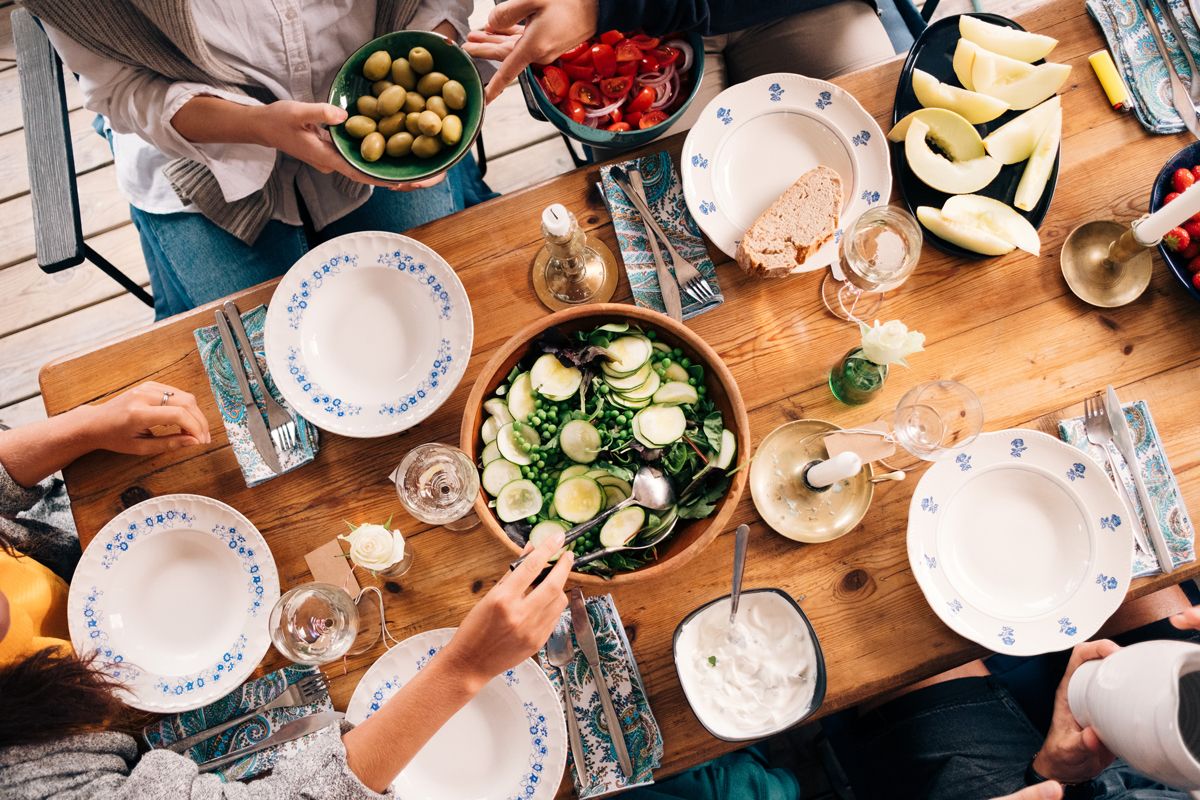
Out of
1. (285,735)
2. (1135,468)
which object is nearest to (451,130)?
(285,735)

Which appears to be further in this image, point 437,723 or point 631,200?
point 631,200

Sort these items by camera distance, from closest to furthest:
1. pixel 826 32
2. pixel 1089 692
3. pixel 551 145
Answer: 1. pixel 1089 692
2. pixel 826 32
3. pixel 551 145

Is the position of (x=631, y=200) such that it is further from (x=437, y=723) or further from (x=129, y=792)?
(x=129, y=792)

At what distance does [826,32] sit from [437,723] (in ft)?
5.53

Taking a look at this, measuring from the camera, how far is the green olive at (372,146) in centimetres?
131

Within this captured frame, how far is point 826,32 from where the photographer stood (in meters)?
1.73

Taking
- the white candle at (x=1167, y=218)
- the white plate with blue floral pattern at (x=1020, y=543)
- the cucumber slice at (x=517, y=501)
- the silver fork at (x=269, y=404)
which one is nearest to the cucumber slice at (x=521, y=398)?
the cucumber slice at (x=517, y=501)

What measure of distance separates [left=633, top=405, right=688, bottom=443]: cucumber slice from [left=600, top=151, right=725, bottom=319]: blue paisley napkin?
0.80ft

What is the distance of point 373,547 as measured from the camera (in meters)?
1.22

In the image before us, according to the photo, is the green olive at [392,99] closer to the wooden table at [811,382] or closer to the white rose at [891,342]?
the wooden table at [811,382]

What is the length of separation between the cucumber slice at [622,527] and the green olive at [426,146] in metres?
0.73

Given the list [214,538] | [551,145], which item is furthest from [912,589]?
[551,145]

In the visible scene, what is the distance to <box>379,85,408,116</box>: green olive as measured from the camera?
1.29 metres

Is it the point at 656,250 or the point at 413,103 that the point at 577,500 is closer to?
the point at 656,250
